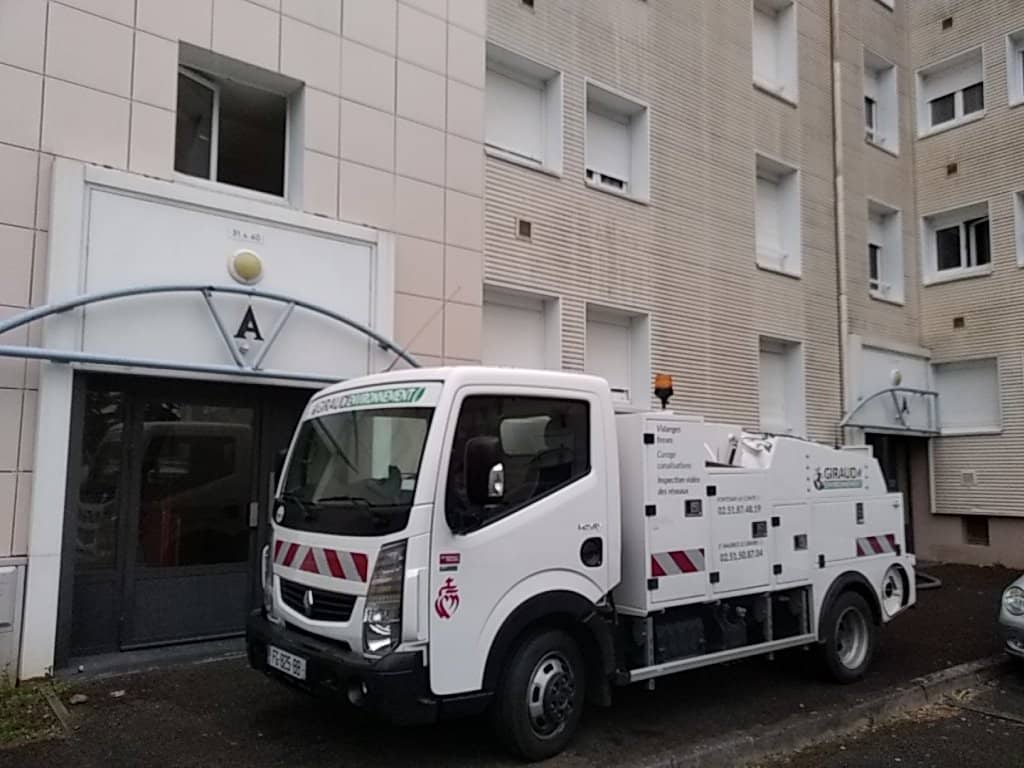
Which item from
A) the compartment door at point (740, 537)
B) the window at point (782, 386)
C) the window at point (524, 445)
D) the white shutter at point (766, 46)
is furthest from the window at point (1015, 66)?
the window at point (524, 445)

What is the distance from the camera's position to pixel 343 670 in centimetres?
451

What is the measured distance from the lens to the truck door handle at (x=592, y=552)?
5223 millimetres

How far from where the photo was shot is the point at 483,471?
15.2 feet

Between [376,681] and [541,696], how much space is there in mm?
1069

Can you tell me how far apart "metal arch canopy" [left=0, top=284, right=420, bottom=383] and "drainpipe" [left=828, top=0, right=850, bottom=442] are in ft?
29.3

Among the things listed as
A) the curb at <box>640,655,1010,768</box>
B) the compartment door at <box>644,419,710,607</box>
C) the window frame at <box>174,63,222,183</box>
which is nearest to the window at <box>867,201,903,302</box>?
the curb at <box>640,655,1010,768</box>

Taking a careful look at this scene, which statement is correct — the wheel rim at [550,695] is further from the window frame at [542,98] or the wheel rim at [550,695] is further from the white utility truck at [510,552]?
the window frame at [542,98]

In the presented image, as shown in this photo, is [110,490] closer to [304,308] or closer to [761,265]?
[304,308]

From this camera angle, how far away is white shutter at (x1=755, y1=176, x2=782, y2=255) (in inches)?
547

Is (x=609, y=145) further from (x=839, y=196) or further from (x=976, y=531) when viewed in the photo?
(x=976, y=531)

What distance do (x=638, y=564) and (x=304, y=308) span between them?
4.20m

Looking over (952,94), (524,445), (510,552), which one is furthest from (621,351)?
(952,94)

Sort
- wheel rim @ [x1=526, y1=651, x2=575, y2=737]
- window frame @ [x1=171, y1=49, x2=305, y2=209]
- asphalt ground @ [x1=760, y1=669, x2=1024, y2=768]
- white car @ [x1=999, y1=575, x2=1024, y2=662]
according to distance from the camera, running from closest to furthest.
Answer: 1. wheel rim @ [x1=526, y1=651, x2=575, y2=737]
2. asphalt ground @ [x1=760, y1=669, x2=1024, y2=768]
3. white car @ [x1=999, y1=575, x2=1024, y2=662]
4. window frame @ [x1=171, y1=49, x2=305, y2=209]

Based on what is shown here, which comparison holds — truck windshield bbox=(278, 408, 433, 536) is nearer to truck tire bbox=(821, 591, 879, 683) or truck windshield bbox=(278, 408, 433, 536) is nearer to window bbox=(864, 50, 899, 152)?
truck tire bbox=(821, 591, 879, 683)
